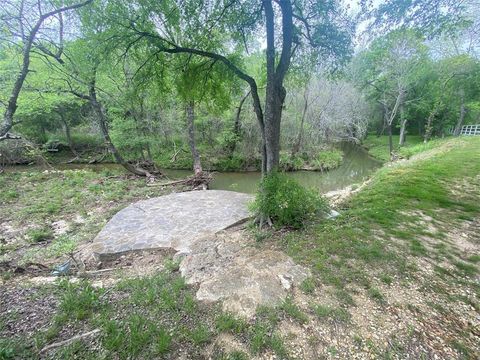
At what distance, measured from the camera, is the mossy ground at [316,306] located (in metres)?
1.87

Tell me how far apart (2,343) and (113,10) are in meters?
4.26

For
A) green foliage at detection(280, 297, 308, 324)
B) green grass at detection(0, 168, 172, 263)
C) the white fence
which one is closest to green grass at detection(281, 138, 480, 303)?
green foliage at detection(280, 297, 308, 324)

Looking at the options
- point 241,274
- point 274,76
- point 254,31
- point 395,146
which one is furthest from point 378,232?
point 395,146

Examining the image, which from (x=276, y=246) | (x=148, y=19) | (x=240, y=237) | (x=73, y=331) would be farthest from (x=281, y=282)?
(x=148, y=19)

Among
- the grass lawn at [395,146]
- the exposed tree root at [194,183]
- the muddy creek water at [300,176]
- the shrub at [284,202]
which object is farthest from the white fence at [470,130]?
the shrub at [284,202]

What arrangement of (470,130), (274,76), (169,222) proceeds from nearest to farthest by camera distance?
1. (274,76)
2. (169,222)
3. (470,130)

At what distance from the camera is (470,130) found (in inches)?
758

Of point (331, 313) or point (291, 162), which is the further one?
point (291, 162)

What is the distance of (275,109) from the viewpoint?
3.95 meters

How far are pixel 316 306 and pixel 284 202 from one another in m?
1.82

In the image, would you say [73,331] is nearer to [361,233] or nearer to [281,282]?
[281,282]

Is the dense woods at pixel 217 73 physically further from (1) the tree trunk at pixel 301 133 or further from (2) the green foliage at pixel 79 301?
(2) the green foliage at pixel 79 301

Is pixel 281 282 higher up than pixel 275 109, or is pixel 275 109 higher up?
pixel 275 109

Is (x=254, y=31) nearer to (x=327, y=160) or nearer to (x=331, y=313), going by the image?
(x=331, y=313)
